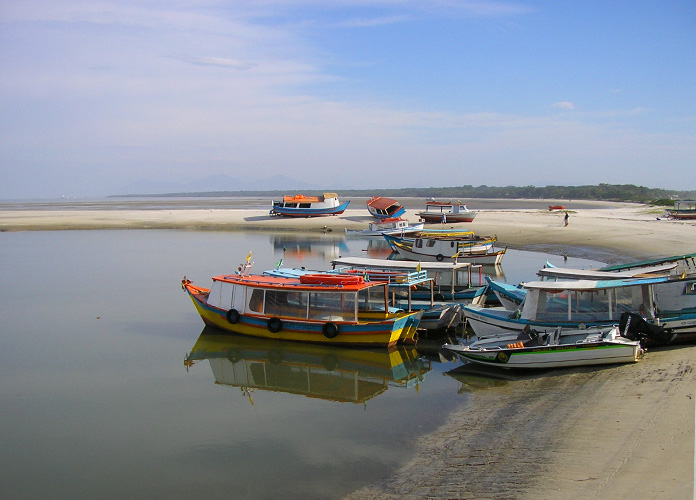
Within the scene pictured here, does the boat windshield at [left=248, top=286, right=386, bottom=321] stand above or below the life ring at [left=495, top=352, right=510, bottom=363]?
above

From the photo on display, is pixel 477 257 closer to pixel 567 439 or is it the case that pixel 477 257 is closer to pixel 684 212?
pixel 567 439

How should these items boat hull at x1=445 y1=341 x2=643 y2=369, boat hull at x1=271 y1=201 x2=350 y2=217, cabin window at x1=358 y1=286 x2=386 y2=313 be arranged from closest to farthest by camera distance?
boat hull at x1=445 y1=341 x2=643 y2=369 < cabin window at x1=358 y1=286 x2=386 y2=313 < boat hull at x1=271 y1=201 x2=350 y2=217

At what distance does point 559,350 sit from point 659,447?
474 centimetres

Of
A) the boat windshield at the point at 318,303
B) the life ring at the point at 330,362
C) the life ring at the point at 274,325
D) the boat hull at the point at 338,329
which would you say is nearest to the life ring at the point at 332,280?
the boat windshield at the point at 318,303

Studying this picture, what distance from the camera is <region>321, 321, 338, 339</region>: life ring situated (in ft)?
54.3

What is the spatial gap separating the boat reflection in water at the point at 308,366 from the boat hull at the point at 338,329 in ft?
0.73

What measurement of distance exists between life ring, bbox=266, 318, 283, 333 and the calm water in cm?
46

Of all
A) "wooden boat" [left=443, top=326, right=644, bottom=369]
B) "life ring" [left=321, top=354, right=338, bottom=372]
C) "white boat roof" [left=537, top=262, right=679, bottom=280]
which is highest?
"white boat roof" [left=537, top=262, right=679, bottom=280]

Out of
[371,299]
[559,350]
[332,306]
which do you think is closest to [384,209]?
[371,299]

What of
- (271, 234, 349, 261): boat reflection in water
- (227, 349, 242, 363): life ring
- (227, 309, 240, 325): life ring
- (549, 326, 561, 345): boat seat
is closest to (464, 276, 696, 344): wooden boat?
(549, 326, 561, 345): boat seat

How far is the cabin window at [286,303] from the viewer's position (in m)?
17.2

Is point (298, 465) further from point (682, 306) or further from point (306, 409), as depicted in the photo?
point (682, 306)

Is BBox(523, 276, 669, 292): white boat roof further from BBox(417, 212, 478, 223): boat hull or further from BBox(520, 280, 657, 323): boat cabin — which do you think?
BBox(417, 212, 478, 223): boat hull

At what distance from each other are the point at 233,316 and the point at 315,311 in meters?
2.59
